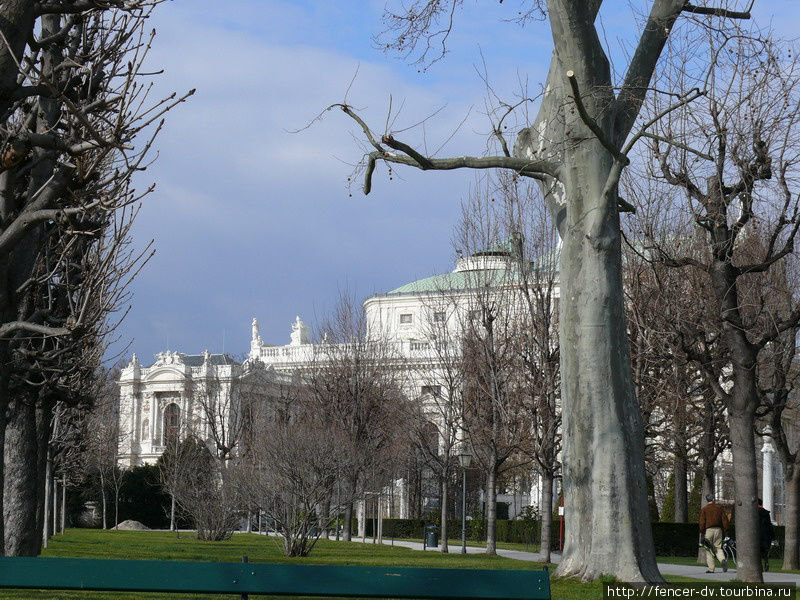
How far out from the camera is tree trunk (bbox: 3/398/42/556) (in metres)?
17.1

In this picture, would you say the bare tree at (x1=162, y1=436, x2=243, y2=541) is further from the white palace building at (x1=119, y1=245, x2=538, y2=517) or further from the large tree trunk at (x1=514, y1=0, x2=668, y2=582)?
the large tree trunk at (x1=514, y1=0, x2=668, y2=582)

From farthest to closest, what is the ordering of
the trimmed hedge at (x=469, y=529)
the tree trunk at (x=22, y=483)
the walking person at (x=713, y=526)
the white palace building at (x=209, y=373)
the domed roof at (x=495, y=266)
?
the white palace building at (x=209, y=373) < the trimmed hedge at (x=469, y=529) < the domed roof at (x=495, y=266) < the walking person at (x=713, y=526) < the tree trunk at (x=22, y=483)

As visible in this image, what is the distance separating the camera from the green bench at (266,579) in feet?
23.5

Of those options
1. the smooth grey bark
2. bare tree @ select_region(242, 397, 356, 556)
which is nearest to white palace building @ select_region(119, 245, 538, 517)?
bare tree @ select_region(242, 397, 356, 556)

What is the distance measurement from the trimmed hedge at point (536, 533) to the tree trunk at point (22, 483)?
69.0 ft

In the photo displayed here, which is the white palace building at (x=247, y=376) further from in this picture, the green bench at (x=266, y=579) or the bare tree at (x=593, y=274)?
the green bench at (x=266, y=579)

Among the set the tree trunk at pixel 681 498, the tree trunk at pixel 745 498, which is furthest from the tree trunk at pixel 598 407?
the tree trunk at pixel 681 498

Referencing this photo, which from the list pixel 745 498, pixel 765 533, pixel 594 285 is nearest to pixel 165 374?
pixel 765 533

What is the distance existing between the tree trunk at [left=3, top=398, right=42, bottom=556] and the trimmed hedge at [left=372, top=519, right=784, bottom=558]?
69.0ft

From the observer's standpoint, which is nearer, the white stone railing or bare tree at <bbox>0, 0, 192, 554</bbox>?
bare tree at <bbox>0, 0, 192, 554</bbox>

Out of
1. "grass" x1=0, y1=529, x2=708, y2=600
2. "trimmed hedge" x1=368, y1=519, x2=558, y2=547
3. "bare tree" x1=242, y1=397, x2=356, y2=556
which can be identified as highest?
"bare tree" x1=242, y1=397, x2=356, y2=556

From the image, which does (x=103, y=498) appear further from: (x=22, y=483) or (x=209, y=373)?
(x=22, y=483)

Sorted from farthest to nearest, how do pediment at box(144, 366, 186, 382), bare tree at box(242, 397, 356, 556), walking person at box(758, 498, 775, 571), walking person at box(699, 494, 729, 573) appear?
→ pediment at box(144, 366, 186, 382) < bare tree at box(242, 397, 356, 556) < walking person at box(758, 498, 775, 571) < walking person at box(699, 494, 729, 573)

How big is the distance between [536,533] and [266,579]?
3637 cm
